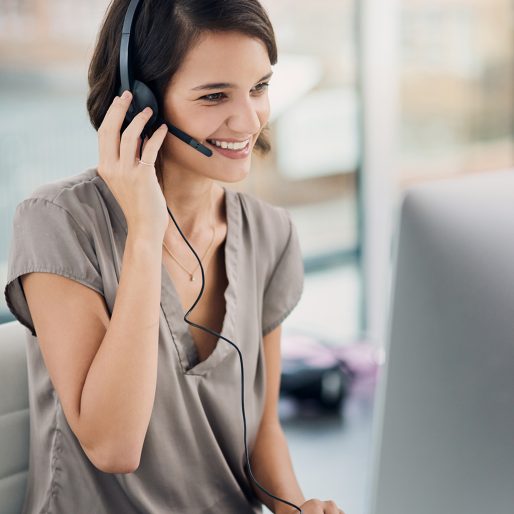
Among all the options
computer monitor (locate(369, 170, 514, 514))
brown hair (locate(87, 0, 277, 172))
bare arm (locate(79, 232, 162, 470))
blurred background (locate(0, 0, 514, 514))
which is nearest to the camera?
computer monitor (locate(369, 170, 514, 514))

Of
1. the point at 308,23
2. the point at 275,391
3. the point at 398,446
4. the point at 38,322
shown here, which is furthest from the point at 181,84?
the point at 308,23

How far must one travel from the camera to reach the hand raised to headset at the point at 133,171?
103 cm

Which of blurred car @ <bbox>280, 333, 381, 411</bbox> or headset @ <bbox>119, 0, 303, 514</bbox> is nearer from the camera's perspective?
headset @ <bbox>119, 0, 303, 514</bbox>

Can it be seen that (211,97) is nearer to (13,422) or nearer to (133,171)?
(133,171)

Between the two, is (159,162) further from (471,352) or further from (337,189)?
(337,189)

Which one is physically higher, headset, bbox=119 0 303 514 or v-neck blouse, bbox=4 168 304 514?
headset, bbox=119 0 303 514

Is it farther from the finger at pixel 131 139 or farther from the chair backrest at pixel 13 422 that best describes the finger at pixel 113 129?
the chair backrest at pixel 13 422

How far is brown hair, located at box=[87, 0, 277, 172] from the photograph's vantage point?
1.08 m

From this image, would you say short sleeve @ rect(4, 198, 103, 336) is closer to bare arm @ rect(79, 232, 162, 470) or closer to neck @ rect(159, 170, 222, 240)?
bare arm @ rect(79, 232, 162, 470)

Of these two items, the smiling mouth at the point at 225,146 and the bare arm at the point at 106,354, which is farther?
the smiling mouth at the point at 225,146

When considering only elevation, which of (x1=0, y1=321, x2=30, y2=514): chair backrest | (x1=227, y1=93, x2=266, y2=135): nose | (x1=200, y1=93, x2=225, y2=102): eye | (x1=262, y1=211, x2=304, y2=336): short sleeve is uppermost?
(x1=200, y1=93, x2=225, y2=102): eye

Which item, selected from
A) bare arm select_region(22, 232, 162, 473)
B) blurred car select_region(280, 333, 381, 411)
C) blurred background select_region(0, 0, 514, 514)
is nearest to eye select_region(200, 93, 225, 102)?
bare arm select_region(22, 232, 162, 473)

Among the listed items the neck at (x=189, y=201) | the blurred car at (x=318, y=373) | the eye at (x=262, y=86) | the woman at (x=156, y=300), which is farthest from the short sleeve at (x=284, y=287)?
the blurred car at (x=318, y=373)

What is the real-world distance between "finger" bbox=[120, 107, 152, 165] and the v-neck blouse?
85mm
